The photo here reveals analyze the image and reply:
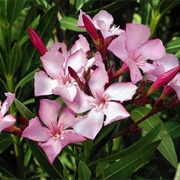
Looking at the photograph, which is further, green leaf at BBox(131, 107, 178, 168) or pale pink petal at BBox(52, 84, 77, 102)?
green leaf at BBox(131, 107, 178, 168)

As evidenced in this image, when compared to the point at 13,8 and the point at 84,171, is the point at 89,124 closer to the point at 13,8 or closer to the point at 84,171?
the point at 84,171

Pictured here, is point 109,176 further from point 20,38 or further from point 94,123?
point 20,38

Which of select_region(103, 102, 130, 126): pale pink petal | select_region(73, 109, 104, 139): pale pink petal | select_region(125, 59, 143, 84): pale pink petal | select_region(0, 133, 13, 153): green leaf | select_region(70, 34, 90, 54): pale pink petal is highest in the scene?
select_region(70, 34, 90, 54): pale pink petal

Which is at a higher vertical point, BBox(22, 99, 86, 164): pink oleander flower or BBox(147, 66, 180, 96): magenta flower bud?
BBox(147, 66, 180, 96): magenta flower bud

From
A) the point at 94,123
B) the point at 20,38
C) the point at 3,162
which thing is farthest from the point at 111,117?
the point at 3,162

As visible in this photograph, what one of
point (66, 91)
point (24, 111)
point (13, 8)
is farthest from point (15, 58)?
point (66, 91)

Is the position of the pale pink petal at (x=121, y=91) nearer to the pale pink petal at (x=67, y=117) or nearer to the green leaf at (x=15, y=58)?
the pale pink petal at (x=67, y=117)

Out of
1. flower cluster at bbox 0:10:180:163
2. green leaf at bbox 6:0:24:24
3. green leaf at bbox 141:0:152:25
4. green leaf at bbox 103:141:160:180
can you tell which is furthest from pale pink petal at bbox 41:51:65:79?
green leaf at bbox 141:0:152:25

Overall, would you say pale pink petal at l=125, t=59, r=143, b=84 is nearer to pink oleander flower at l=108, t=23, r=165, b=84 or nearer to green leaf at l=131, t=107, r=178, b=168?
pink oleander flower at l=108, t=23, r=165, b=84
